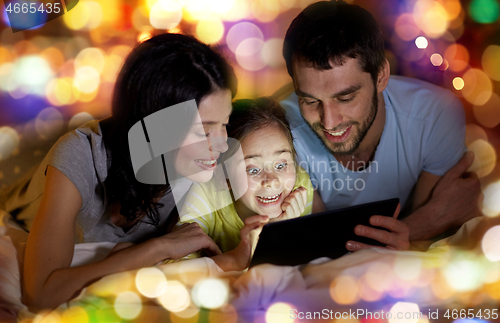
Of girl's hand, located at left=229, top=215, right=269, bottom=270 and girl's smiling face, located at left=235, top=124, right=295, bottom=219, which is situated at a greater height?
girl's smiling face, located at left=235, top=124, right=295, bottom=219

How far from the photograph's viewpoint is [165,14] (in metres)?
0.95

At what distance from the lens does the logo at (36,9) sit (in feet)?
3.04

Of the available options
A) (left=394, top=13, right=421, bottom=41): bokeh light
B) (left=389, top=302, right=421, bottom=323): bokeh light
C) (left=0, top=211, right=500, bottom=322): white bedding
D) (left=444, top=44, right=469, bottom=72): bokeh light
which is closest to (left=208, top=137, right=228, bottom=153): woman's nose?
(left=0, top=211, right=500, bottom=322): white bedding

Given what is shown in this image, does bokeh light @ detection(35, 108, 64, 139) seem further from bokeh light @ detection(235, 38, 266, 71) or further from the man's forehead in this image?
the man's forehead

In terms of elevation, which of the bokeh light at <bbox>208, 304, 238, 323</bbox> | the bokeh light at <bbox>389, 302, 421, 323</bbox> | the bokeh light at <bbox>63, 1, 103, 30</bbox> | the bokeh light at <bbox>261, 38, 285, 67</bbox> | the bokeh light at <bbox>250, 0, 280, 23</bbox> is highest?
the bokeh light at <bbox>63, 1, 103, 30</bbox>

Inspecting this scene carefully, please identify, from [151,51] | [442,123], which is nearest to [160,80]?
[151,51]

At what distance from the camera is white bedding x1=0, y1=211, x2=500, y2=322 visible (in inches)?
25.3

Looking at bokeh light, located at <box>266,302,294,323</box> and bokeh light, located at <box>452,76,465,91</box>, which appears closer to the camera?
bokeh light, located at <box>266,302,294,323</box>

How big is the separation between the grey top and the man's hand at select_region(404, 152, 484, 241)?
645 mm

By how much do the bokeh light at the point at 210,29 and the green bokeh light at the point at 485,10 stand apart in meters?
0.67

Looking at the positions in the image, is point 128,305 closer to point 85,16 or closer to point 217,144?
point 217,144

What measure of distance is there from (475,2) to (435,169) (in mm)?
451

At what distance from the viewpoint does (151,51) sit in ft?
2.42

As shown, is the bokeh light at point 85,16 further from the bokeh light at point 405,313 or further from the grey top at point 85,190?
the bokeh light at point 405,313
